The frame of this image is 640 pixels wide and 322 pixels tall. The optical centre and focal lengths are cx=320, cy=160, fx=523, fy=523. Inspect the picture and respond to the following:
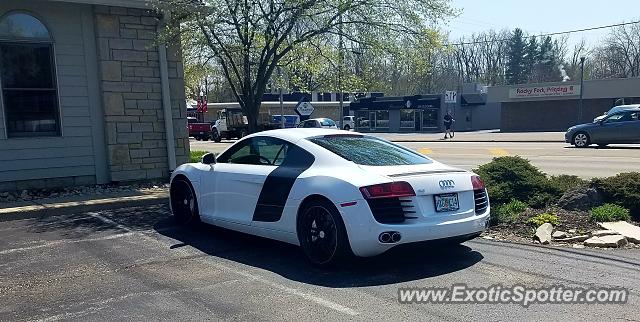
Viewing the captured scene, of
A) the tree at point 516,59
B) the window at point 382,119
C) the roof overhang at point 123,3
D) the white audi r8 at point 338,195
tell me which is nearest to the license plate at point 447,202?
the white audi r8 at point 338,195

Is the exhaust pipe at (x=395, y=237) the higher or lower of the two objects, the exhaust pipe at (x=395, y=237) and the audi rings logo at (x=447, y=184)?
the lower

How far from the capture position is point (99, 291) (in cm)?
468

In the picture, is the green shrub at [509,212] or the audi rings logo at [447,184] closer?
the audi rings logo at [447,184]

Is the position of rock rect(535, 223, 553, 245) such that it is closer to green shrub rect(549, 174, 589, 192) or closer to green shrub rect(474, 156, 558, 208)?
green shrub rect(474, 156, 558, 208)

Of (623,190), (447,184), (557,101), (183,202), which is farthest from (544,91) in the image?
(447,184)

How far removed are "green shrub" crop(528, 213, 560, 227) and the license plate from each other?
2143 millimetres

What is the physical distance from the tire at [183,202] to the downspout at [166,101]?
157 inches

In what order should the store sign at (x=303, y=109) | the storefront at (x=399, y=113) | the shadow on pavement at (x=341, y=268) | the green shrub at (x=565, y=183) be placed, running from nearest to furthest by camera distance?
1. the shadow on pavement at (x=341, y=268)
2. the green shrub at (x=565, y=183)
3. the store sign at (x=303, y=109)
4. the storefront at (x=399, y=113)

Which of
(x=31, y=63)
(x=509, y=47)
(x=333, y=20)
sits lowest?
(x=31, y=63)

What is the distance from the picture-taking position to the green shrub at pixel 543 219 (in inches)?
265

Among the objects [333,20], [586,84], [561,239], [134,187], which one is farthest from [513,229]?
[586,84]

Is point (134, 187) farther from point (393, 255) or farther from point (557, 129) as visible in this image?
point (557, 129)

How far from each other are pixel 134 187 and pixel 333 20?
5.31 m

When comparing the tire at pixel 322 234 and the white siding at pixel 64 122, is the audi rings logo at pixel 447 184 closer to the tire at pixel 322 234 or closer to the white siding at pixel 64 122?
the tire at pixel 322 234
